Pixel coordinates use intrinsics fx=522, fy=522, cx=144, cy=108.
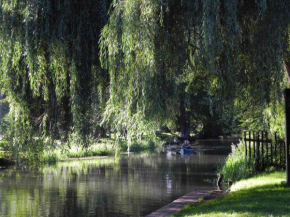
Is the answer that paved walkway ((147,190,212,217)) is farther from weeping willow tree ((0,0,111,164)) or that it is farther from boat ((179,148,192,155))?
boat ((179,148,192,155))

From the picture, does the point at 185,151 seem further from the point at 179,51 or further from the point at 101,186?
the point at 179,51

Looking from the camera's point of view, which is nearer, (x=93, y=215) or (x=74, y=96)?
(x=74, y=96)

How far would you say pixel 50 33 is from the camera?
30.0 feet

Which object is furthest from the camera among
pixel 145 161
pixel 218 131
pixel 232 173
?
pixel 218 131

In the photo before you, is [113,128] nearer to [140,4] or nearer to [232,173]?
[140,4]

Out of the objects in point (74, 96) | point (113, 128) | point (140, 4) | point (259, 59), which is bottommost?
point (113, 128)

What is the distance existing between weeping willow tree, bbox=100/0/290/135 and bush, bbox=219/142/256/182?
29.1 feet

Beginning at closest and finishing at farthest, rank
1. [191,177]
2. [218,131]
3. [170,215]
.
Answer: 1. [170,215]
2. [191,177]
3. [218,131]

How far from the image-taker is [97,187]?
21.0m

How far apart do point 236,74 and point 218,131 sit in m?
53.0

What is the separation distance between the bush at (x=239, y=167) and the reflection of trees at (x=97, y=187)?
1.72m

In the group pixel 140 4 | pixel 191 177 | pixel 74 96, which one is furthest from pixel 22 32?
pixel 191 177

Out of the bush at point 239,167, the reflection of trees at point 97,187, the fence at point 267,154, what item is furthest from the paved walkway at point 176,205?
the fence at point 267,154

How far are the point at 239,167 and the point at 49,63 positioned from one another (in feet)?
36.8
